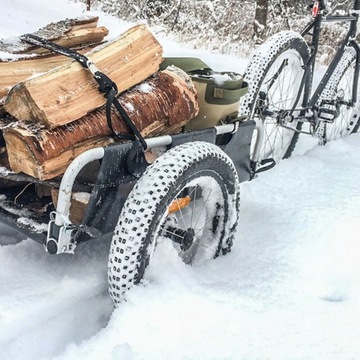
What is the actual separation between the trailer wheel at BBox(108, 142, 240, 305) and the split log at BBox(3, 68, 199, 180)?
288 millimetres

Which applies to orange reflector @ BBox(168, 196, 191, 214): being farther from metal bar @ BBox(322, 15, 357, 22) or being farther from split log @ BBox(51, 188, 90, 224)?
metal bar @ BBox(322, 15, 357, 22)

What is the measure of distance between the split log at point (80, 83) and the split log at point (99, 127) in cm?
4

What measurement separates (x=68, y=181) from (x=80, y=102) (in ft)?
1.29

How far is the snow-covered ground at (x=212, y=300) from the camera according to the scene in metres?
A: 1.70

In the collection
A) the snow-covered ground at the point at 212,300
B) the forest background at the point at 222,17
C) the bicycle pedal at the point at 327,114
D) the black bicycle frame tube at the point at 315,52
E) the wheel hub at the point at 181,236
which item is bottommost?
the forest background at the point at 222,17

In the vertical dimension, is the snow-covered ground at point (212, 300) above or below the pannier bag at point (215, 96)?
below

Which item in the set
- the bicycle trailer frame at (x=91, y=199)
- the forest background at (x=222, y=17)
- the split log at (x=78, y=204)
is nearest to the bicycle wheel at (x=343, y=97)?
the bicycle trailer frame at (x=91, y=199)

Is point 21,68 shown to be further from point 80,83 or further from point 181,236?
point 181,236

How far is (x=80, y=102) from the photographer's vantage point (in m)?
1.94

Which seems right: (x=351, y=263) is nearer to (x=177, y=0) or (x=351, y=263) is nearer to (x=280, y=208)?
(x=280, y=208)

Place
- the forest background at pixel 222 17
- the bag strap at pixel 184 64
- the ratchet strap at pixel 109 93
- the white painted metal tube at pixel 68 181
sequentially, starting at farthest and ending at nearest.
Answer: the forest background at pixel 222 17 < the bag strap at pixel 184 64 < the ratchet strap at pixel 109 93 < the white painted metal tube at pixel 68 181

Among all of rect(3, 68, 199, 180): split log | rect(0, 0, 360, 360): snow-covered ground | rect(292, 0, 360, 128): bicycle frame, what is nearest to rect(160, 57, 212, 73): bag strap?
rect(3, 68, 199, 180): split log

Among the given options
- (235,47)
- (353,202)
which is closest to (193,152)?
(353,202)

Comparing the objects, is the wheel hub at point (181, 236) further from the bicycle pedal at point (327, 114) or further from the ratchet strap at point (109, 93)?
the bicycle pedal at point (327, 114)
